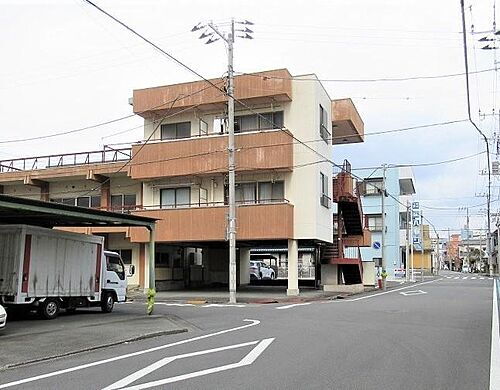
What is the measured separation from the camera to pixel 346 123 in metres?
36.3

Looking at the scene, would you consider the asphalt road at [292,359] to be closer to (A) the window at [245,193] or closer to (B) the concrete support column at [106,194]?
(A) the window at [245,193]

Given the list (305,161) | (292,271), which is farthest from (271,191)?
(292,271)

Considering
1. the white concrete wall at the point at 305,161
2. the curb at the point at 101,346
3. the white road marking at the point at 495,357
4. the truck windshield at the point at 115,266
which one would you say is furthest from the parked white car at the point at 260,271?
Result: the curb at the point at 101,346

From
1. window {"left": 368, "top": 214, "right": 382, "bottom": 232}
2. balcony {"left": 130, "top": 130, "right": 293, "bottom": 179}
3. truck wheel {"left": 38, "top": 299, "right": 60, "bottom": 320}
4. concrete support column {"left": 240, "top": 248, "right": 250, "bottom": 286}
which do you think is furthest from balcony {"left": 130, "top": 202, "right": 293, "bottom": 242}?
window {"left": 368, "top": 214, "right": 382, "bottom": 232}

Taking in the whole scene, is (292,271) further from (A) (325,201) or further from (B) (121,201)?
(B) (121,201)

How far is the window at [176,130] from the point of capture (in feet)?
108

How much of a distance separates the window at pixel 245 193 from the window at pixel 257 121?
2.91m

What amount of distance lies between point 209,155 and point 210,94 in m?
3.22

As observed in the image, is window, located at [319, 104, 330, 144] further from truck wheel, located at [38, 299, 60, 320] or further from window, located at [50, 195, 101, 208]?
truck wheel, located at [38, 299, 60, 320]

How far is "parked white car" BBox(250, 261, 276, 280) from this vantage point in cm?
4375

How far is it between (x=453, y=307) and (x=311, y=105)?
1282cm

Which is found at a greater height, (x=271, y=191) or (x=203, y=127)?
(x=203, y=127)

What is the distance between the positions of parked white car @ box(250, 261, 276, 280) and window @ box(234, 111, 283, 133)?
1483 centimetres

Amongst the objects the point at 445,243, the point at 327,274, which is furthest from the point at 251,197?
the point at 445,243
